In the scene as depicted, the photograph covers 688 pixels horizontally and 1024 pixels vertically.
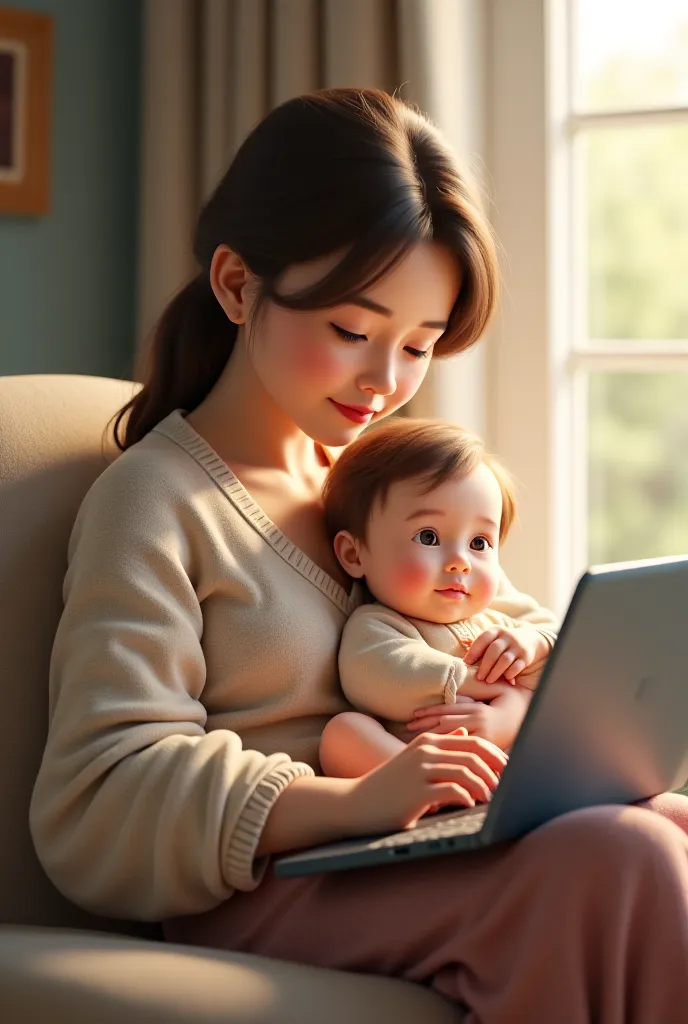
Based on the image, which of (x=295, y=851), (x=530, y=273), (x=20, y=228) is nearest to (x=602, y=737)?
(x=295, y=851)

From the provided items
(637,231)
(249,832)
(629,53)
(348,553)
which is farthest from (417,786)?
(629,53)

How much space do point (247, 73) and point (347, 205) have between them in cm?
108

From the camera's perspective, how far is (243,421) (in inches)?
58.2

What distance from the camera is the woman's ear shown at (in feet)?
4.62

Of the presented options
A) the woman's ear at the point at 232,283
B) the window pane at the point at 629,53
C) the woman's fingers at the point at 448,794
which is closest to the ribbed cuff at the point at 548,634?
the woman's fingers at the point at 448,794

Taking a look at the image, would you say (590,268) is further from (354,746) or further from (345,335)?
(354,746)

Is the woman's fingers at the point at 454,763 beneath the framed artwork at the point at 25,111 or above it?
beneath

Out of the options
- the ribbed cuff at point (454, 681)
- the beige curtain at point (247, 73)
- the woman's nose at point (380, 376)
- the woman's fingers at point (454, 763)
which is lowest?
the woman's fingers at point (454, 763)

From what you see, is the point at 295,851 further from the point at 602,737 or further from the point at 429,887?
the point at 602,737

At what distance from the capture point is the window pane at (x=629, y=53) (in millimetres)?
2287

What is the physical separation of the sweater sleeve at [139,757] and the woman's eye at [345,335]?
26 centimetres

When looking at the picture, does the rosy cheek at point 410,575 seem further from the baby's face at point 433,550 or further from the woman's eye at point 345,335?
the woman's eye at point 345,335

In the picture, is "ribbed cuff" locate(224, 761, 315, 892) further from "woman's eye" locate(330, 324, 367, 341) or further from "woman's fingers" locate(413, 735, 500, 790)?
"woman's eye" locate(330, 324, 367, 341)

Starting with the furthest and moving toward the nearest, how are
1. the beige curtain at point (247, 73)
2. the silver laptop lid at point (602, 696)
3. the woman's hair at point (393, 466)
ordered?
the beige curtain at point (247, 73) → the woman's hair at point (393, 466) → the silver laptop lid at point (602, 696)
